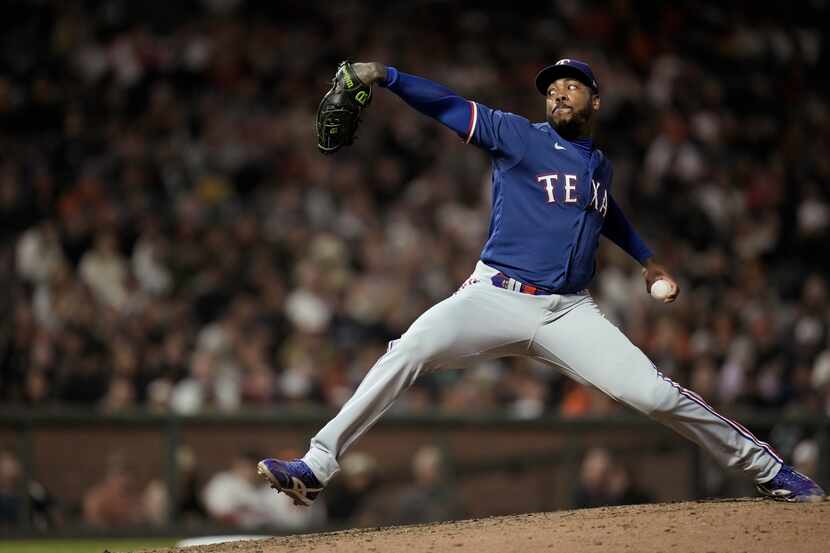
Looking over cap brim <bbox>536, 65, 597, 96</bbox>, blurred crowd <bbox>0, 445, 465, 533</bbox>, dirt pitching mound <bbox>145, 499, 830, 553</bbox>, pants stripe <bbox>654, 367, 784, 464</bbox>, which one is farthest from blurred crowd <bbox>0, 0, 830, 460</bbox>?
cap brim <bbox>536, 65, 597, 96</bbox>

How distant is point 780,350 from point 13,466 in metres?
5.97

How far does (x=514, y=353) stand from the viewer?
5000 millimetres

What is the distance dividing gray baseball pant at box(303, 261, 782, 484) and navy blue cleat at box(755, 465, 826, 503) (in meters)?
0.33

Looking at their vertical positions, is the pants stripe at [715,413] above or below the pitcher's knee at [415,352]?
below

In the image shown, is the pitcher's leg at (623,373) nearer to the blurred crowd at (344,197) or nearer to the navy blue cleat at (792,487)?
the navy blue cleat at (792,487)

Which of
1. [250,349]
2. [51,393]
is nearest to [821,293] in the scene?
[250,349]

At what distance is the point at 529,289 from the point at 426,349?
480 millimetres

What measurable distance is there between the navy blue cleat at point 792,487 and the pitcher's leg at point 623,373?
26cm

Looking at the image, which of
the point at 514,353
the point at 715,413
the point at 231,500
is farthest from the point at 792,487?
the point at 231,500

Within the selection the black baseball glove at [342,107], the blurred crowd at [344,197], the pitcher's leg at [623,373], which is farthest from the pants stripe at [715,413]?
the blurred crowd at [344,197]

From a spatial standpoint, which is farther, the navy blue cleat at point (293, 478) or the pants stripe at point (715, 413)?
the pants stripe at point (715, 413)

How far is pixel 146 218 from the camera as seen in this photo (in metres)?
10.8

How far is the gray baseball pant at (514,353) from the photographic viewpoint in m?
4.75

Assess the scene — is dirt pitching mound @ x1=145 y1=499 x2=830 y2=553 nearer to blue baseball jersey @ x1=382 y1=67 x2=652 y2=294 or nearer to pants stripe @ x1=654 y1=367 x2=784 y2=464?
pants stripe @ x1=654 y1=367 x2=784 y2=464
